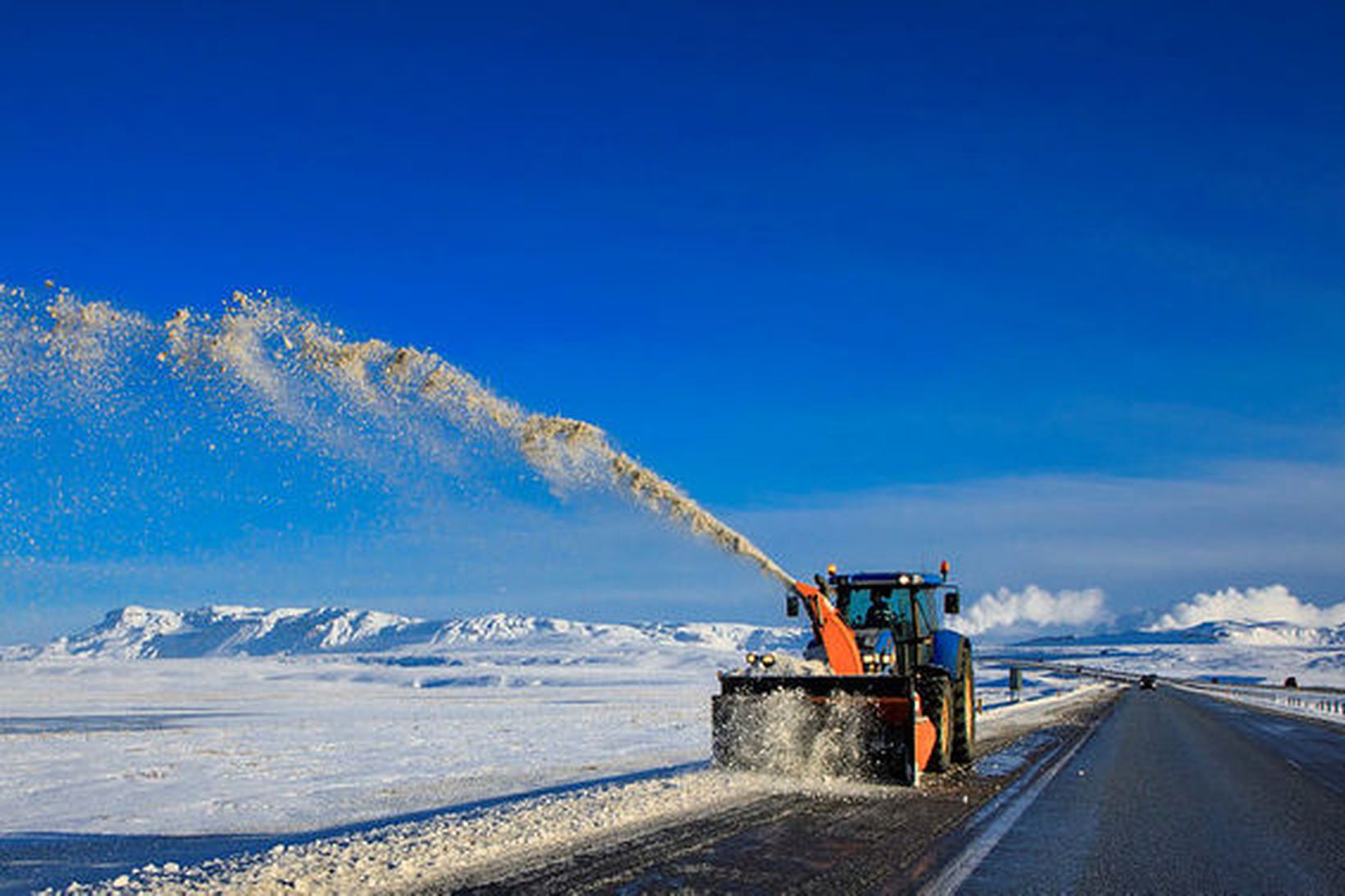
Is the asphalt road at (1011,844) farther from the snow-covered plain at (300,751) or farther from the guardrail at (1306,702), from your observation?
the guardrail at (1306,702)

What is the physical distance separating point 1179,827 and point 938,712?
12.6 feet

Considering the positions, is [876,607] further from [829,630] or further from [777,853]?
[777,853]

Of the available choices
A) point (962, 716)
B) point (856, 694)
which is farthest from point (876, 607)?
point (856, 694)

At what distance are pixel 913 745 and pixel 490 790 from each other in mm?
5311

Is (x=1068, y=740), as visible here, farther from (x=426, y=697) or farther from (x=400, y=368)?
(x=426, y=697)

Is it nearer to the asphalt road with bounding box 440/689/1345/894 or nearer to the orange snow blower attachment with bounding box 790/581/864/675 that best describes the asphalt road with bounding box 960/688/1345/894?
the asphalt road with bounding box 440/689/1345/894

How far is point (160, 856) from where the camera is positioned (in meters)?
8.59

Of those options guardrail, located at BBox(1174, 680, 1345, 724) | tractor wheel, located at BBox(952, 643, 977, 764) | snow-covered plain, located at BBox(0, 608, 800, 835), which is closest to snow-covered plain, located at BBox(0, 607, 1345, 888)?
snow-covered plain, located at BBox(0, 608, 800, 835)

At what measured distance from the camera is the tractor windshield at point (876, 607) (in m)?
14.4

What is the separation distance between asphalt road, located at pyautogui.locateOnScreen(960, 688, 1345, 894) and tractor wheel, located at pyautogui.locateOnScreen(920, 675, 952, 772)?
52.5 inches

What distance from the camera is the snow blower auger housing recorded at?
11.9 metres

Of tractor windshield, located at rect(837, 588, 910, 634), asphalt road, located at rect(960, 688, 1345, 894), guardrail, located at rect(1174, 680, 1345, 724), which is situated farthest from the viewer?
guardrail, located at rect(1174, 680, 1345, 724)

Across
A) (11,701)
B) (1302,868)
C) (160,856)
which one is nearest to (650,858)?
(160,856)

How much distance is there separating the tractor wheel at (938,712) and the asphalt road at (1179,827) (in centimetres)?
133
